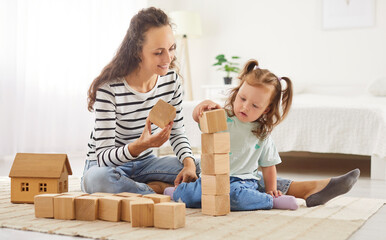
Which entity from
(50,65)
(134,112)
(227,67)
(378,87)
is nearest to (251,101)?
(134,112)

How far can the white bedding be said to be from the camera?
9.83 ft

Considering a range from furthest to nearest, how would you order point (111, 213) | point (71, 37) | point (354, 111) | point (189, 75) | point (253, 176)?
1. point (189, 75)
2. point (71, 37)
3. point (354, 111)
4. point (253, 176)
5. point (111, 213)

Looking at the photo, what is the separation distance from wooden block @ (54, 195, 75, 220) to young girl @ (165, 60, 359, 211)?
→ 40 cm

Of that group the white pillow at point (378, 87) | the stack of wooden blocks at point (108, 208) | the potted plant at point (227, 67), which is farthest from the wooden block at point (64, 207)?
the potted plant at point (227, 67)

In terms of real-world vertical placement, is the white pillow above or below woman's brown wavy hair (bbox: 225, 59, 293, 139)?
above

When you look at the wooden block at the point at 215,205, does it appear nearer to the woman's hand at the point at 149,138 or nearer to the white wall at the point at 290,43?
the woman's hand at the point at 149,138

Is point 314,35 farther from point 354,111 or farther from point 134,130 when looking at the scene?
point 134,130

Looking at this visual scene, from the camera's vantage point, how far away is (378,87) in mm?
3957

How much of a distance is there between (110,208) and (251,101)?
61cm

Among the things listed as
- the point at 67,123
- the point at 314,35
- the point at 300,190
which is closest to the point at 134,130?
the point at 300,190

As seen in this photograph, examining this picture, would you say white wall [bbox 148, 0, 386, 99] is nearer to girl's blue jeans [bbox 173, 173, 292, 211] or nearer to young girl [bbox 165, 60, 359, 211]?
young girl [bbox 165, 60, 359, 211]

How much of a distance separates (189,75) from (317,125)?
254 cm

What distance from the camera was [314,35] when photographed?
202 inches

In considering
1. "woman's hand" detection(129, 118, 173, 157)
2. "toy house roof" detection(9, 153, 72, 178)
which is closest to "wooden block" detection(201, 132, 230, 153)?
"woman's hand" detection(129, 118, 173, 157)
